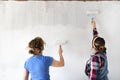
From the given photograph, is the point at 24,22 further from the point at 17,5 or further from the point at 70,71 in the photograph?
the point at 70,71

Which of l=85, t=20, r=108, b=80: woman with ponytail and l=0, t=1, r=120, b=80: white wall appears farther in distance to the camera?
l=0, t=1, r=120, b=80: white wall

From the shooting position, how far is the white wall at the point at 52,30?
8.68 ft

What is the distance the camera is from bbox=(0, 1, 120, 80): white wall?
8.68ft

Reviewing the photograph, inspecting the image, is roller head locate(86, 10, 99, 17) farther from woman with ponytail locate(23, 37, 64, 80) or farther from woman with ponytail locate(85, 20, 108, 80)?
woman with ponytail locate(23, 37, 64, 80)

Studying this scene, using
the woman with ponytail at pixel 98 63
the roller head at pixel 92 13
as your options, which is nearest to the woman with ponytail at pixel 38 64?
the woman with ponytail at pixel 98 63

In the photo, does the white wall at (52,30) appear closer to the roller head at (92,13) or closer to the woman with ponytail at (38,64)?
the roller head at (92,13)

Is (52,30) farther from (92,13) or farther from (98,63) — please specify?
(98,63)

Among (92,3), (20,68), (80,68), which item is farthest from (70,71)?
(92,3)

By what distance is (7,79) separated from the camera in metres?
2.65

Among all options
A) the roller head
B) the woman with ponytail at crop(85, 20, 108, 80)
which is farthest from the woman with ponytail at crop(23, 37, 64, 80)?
the roller head

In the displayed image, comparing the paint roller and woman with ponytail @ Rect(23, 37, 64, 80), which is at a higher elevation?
the paint roller

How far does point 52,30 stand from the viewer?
2.66m

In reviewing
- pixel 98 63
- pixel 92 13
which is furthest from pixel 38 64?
pixel 92 13

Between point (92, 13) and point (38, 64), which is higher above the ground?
point (92, 13)
